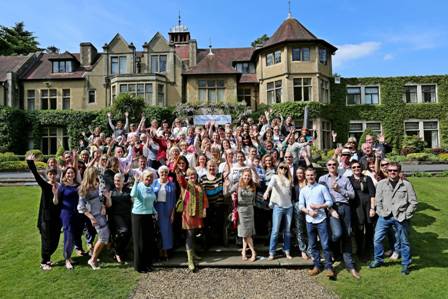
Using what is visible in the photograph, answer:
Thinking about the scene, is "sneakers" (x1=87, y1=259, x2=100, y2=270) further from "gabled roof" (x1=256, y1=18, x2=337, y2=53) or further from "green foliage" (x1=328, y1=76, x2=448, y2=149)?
"green foliage" (x1=328, y1=76, x2=448, y2=149)

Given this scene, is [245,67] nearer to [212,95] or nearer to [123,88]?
[212,95]

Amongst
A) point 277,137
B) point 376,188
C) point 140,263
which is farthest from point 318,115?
point 140,263

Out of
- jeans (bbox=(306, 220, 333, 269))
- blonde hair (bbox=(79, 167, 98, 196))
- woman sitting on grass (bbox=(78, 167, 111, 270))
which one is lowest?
jeans (bbox=(306, 220, 333, 269))

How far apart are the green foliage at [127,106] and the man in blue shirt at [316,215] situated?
23.1 m

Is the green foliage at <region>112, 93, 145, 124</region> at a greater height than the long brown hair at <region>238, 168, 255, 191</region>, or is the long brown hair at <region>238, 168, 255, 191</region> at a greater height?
the green foliage at <region>112, 93, 145, 124</region>

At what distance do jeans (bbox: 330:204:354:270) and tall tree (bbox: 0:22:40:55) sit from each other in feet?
173

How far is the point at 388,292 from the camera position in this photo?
5.62 m

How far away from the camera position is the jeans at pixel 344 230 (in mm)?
6301

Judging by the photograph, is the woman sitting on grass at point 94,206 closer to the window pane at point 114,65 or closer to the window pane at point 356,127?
the window pane at point 114,65

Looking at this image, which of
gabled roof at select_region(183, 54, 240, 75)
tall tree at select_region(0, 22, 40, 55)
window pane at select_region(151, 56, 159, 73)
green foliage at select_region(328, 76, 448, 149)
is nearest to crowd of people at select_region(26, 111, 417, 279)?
gabled roof at select_region(183, 54, 240, 75)

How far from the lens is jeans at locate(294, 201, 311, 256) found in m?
6.81

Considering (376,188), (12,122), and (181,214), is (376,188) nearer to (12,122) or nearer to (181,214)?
(181,214)

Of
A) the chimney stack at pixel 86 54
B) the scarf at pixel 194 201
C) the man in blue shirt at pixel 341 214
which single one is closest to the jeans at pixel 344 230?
the man in blue shirt at pixel 341 214

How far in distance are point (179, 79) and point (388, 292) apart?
2805 cm
